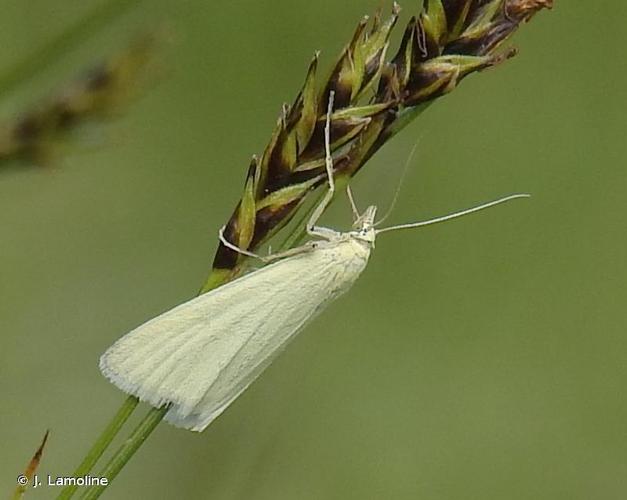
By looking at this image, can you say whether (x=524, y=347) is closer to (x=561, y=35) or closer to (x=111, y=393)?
(x=561, y=35)

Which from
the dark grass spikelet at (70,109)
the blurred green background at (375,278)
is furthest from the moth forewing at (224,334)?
the blurred green background at (375,278)

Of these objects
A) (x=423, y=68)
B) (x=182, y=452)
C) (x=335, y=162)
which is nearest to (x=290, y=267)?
(x=335, y=162)

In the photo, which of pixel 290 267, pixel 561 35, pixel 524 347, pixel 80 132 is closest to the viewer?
pixel 80 132

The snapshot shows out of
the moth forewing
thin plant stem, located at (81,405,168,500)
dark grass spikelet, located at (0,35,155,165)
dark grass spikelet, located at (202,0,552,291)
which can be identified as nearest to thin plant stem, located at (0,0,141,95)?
dark grass spikelet, located at (0,35,155,165)

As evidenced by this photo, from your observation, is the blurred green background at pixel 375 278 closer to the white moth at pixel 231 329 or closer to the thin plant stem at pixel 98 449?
the white moth at pixel 231 329

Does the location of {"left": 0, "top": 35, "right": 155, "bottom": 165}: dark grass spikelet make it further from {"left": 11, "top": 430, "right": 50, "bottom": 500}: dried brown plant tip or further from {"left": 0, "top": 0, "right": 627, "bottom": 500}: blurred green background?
{"left": 0, "top": 0, "right": 627, "bottom": 500}: blurred green background

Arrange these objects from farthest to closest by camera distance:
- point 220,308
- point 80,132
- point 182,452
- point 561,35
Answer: point 561,35
point 182,452
point 220,308
point 80,132

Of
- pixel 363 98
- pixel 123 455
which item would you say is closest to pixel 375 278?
pixel 363 98
